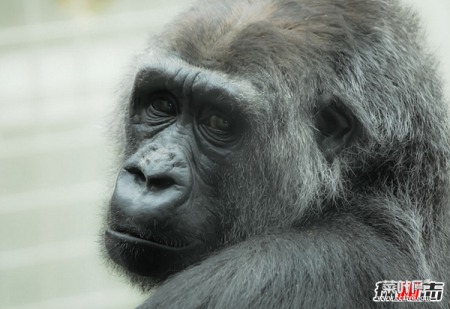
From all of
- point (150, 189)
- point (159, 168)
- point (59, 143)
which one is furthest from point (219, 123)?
point (59, 143)

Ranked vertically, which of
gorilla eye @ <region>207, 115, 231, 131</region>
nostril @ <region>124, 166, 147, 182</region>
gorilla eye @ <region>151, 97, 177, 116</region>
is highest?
gorilla eye @ <region>207, 115, 231, 131</region>

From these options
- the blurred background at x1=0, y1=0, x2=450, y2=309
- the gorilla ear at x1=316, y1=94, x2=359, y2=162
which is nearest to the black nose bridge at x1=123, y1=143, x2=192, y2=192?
the gorilla ear at x1=316, y1=94, x2=359, y2=162

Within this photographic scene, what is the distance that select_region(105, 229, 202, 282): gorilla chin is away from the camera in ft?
12.1

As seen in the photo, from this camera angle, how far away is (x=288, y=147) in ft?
12.6

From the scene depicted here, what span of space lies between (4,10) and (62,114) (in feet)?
5.54

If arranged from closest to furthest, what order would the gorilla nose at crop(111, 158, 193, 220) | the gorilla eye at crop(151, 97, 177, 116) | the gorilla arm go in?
the gorilla arm
the gorilla nose at crop(111, 158, 193, 220)
the gorilla eye at crop(151, 97, 177, 116)

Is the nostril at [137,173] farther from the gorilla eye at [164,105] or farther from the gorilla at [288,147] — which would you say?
the gorilla eye at [164,105]

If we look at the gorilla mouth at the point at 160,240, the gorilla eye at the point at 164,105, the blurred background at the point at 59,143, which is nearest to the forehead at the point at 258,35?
the gorilla eye at the point at 164,105

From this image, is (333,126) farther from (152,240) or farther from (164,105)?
(152,240)

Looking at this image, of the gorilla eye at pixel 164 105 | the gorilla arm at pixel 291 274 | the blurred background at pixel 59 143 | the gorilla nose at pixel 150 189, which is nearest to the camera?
the gorilla arm at pixel 291 274

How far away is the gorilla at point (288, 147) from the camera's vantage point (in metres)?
3.65

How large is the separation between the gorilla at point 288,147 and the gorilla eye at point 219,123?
1cm

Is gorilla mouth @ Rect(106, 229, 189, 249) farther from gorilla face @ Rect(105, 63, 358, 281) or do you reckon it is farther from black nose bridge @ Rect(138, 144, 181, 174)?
black nose bridge @ Rect(138, 144, 181, 174)

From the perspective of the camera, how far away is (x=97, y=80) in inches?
383
